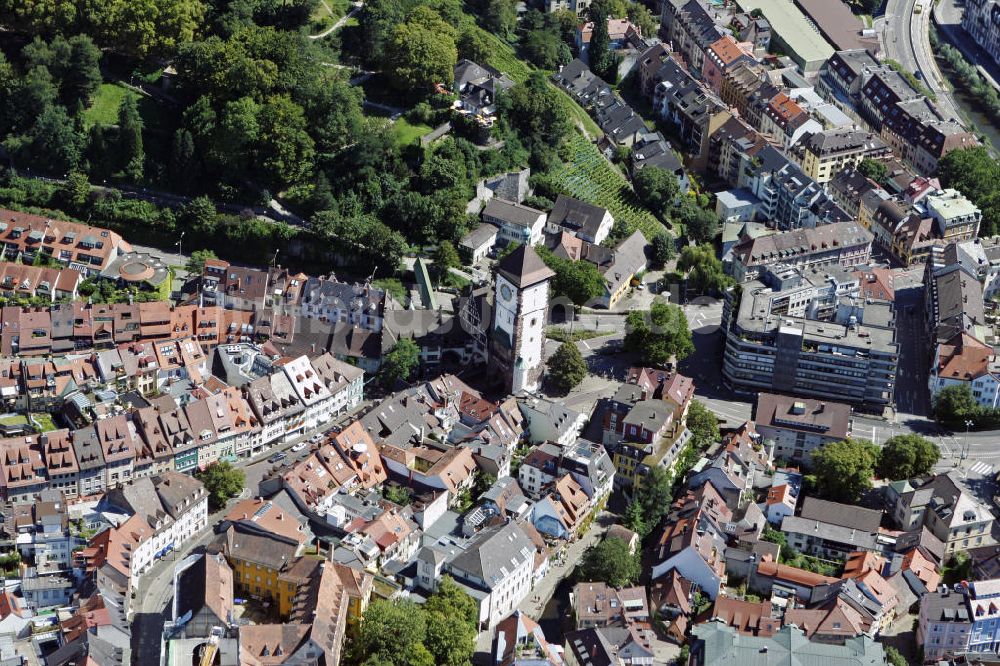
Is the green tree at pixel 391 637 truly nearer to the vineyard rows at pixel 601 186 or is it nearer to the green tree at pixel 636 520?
the green tree at pixel 636 520

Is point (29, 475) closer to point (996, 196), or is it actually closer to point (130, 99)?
point (130, 99)

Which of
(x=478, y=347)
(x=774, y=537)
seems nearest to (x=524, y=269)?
(x=478, y=347)

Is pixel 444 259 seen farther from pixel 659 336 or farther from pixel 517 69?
pixel 517 69

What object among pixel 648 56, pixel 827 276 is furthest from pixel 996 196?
pixel 648 56

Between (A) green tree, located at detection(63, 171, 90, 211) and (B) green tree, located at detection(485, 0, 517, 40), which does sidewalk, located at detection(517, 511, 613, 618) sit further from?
(B) green tree, located at detection(485, 0, 517, 40)

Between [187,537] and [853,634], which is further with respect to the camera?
[187,537]
